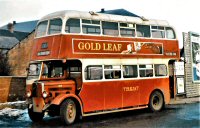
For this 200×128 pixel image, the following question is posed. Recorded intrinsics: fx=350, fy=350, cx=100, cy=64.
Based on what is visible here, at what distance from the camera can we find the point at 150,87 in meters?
15.9

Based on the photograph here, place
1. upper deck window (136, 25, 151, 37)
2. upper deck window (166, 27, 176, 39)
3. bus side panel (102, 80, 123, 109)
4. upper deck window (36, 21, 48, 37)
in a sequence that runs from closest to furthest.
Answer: upper deck window (36, 21, 48, 37) → bus side panel (102, 80, 123, 109) → upper deck window (136, 25, 151, 37) → upper deck window (166, 27, 176, 39)

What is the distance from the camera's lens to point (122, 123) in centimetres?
1274

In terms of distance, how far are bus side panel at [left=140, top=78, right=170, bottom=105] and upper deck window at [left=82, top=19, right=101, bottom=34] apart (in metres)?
3.36

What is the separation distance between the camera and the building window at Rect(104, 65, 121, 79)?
46.2 feet

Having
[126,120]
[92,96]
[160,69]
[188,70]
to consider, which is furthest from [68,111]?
[188,70]

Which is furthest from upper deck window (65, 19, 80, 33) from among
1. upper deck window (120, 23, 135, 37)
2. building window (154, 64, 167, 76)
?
building window (154, 64, 167, 76)

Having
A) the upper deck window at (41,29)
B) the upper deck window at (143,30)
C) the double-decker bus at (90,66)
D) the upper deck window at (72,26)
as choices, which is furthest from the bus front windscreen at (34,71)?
the upper deck window at (143,30)

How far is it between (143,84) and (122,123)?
3.26 m

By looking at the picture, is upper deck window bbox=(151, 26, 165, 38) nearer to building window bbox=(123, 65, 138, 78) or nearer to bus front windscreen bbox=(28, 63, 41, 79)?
building window bbox=(123, 65, 138, 78)

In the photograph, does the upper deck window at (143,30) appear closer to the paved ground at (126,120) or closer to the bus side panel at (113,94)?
the bus side panel at (113,94)

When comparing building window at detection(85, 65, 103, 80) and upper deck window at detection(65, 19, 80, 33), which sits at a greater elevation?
upper deck window at detection(65, 19, 80, 33)

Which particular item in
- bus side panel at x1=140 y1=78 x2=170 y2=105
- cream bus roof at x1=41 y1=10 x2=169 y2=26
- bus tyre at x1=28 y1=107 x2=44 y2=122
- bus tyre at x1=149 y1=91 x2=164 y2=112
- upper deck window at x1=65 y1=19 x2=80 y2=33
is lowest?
bus tyre at x1=28 y1=107 x2=44 y2=122

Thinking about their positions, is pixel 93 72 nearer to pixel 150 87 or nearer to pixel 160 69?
pixel 150 87

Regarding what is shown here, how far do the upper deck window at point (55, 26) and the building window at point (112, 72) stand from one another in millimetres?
2456
